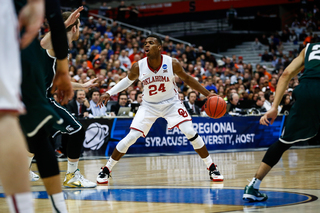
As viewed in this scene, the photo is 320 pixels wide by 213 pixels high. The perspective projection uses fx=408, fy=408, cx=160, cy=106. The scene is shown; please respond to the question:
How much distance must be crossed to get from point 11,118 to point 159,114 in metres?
4.31

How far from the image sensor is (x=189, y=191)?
495 centimetres

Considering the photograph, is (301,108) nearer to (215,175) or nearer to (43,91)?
(215,175)

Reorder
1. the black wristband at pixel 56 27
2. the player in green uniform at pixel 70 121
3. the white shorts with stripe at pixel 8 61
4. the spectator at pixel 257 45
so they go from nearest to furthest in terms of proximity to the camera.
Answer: the white shorts with stripe at pixel 8 61
the black wristband at pixel 56 27
the player in green uniform at pixel 70 121
the spectator at pixel 257 45

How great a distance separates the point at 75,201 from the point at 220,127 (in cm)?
722

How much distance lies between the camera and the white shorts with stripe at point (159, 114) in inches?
239

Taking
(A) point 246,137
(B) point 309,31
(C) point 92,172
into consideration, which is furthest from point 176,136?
(B) point 309,31

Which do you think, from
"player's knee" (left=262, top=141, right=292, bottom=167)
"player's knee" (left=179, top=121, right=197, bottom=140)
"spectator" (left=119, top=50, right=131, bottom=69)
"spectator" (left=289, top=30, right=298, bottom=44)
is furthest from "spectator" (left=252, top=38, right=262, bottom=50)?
"player's knee" (left=262, top=141, right=292, bottom=167)

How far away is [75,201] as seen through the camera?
452 cm

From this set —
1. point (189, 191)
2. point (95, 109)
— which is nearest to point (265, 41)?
point (95, 109)

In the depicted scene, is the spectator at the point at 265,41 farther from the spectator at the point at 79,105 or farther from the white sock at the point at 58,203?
the white sock at the point at 58,203

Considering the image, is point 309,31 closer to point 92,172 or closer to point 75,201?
point 92,172

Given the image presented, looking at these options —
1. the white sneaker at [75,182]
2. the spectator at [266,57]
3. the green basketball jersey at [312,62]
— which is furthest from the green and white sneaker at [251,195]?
the spectator at [266,57]

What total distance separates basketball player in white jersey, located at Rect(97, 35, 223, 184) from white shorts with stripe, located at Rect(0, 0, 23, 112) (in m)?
4.14

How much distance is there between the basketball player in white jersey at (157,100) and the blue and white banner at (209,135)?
4331 millimetres
